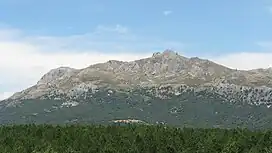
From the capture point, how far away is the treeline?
504 ft

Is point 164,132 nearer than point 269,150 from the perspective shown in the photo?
No

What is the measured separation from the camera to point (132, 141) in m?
177

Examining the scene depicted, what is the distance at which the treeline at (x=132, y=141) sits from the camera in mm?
153750

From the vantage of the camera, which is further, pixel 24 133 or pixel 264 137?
pixel 24 133

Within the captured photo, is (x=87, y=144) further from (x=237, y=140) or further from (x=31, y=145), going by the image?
(x=237, y=140)

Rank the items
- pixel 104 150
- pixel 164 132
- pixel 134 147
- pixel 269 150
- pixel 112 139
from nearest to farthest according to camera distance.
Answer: pixel 269 150, pixel 104 150, pixel 134 147, pixel 112 139, pixel 164 132

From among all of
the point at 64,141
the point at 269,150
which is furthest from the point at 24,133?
the point at 269,150

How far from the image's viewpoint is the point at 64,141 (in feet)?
569

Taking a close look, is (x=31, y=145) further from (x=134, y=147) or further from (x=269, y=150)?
(x=269, y=150)

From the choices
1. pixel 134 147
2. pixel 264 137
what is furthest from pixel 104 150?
pixel 264 137

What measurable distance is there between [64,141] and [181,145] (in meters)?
43.9

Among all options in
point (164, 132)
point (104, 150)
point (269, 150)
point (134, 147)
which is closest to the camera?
point (269, 150)

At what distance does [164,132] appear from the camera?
19150cm

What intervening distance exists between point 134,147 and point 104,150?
49.5 feet
